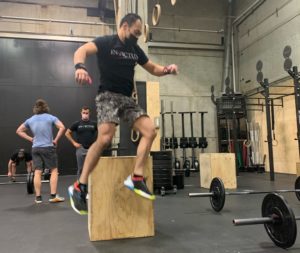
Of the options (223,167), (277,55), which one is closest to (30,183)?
(223,167)

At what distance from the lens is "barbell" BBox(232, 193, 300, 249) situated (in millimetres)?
1965

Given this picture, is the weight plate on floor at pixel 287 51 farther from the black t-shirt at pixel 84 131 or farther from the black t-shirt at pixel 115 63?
the black t-shirt at pixel 115 63

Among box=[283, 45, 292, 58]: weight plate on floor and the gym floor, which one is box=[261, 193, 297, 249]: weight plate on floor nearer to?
the gym floor

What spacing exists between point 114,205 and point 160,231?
468 mm

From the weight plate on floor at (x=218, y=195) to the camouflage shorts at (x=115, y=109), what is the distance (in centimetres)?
148

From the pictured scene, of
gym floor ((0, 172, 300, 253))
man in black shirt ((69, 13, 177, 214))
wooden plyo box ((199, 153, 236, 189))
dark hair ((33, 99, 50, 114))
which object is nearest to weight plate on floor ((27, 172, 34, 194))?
gym floor ((0, 172, 300, 253))

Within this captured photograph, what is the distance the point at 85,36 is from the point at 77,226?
7.35m

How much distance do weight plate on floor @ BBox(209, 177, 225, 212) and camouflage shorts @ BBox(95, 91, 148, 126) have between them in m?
1.48

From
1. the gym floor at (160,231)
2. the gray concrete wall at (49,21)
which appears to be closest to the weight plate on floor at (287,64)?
the gym floor at (160,231)

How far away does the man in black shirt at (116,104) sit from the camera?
6.68 ft

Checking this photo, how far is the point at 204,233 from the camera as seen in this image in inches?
95.1

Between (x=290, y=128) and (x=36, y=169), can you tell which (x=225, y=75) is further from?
(x=36, y=169)

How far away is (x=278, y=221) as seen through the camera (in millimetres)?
2098

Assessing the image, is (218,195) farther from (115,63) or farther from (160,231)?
(115,63)
